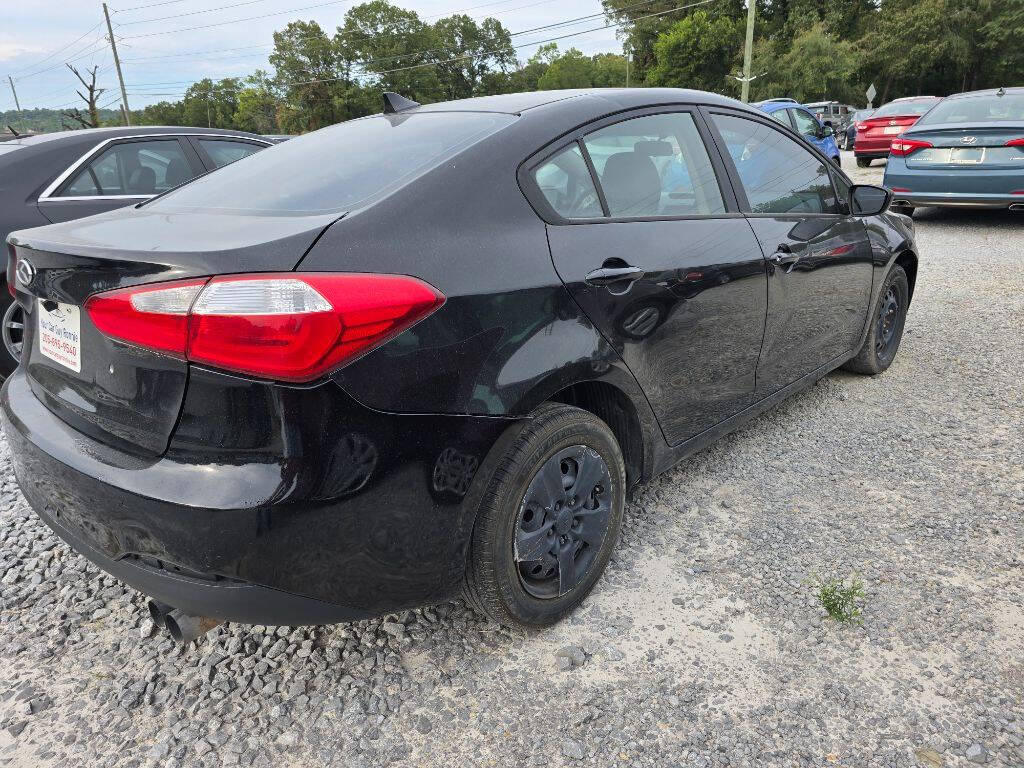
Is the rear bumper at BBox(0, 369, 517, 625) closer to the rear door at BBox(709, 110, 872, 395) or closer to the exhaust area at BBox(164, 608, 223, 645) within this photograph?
the exhaust area at BBox(164, 608, 223, 645)

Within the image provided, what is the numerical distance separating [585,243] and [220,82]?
107 metres

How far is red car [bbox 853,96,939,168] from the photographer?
1527cm

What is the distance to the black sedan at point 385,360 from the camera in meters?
1.55

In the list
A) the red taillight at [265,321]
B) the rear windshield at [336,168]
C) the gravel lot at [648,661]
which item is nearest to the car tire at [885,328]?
the gravel lot at [648,661]

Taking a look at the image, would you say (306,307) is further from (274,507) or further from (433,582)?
(433,582)

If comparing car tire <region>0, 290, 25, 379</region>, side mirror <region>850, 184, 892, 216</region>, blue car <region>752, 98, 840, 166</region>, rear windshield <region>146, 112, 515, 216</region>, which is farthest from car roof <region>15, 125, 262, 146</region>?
blue car <region>752, 98, 840, 166</region>

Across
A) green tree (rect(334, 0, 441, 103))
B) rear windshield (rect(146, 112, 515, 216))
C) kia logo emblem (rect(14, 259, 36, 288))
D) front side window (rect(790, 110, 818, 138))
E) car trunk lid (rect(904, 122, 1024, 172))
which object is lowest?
kia logo emblem (rect(14, 259, 36, 288))

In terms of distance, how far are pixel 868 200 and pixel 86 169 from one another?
4.68 m

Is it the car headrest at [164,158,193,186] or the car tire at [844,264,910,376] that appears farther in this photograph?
the car headrest at [164,158,193,186]

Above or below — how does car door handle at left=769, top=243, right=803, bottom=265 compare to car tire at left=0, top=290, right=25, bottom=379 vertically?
above

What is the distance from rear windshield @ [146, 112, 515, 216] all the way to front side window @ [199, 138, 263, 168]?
339 cm

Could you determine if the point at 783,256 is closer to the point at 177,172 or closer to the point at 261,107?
the point at 177,172

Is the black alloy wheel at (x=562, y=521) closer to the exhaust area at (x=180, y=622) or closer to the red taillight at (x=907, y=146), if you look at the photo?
the exhaust area at (x=180, y=622)

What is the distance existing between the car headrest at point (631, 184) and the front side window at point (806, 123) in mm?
12688
